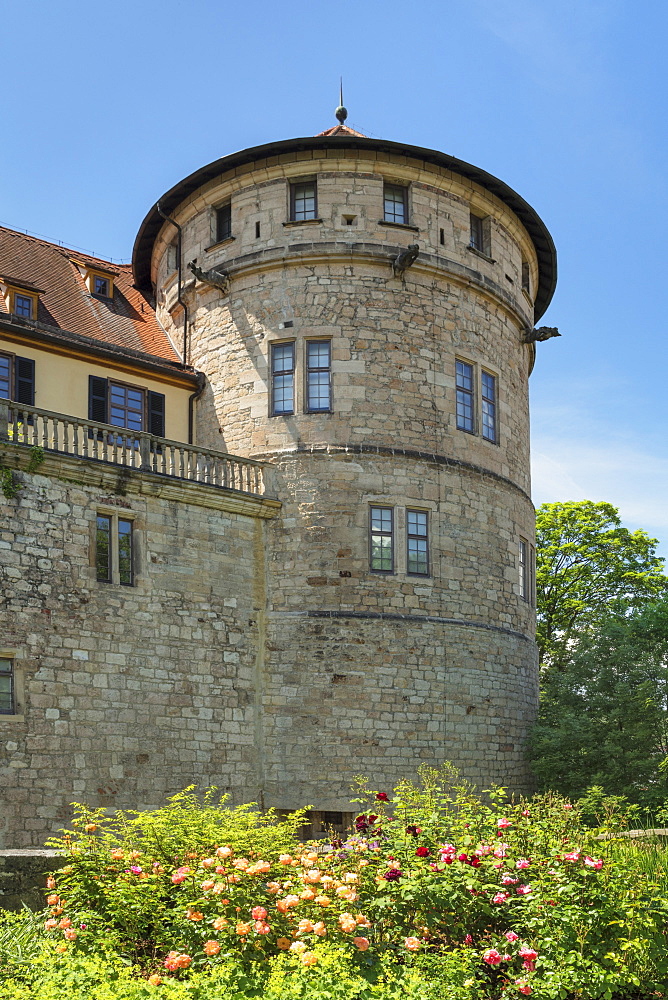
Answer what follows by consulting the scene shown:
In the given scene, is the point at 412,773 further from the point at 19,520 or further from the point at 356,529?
the point at 19,520

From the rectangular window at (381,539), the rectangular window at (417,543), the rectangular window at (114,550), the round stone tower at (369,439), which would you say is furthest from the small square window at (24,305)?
the rectangular window at (417,543)

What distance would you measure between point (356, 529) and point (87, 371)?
6.52m

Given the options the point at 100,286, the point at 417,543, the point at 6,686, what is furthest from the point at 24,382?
the point at 417,543

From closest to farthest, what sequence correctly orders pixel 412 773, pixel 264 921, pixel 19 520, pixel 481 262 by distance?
1. pixel 264 921
2. pixel 19 520
3. pixel 412 773
4. pixel 481 262

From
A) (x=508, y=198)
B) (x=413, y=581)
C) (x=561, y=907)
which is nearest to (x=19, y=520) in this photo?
(x=413, y=581)

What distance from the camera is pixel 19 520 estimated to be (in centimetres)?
1769

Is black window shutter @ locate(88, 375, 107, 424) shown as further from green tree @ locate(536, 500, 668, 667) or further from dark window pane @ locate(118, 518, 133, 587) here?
green tree @ locate(536, 500, 668, 667)

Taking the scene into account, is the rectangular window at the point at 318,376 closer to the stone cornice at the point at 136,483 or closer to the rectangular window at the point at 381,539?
the stone cornice at the point at 136,483

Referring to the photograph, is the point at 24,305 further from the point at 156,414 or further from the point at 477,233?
the point at 477,233

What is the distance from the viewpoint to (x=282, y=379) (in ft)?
74.4

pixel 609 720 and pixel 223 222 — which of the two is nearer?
pixel 609 720

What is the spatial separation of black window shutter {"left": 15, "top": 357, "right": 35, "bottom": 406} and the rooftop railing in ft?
3.20

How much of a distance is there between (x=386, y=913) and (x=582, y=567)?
98.6 ft

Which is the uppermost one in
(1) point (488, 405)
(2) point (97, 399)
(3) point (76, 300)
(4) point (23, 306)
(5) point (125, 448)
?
(3) point (76, 300)
